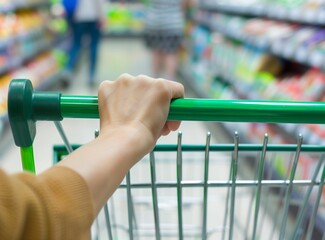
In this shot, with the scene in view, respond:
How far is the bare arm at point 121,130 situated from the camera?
53cm

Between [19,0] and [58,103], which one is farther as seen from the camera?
[19,0]

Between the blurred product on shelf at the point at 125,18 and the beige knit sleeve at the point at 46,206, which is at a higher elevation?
the beige knit sleeve at the point at 46,206

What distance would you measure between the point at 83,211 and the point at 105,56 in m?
6.48

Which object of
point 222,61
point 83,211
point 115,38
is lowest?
point 115,38

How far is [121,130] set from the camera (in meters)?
0.60

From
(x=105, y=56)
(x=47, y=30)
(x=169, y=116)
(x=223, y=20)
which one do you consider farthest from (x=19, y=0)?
(x=169, y=116)

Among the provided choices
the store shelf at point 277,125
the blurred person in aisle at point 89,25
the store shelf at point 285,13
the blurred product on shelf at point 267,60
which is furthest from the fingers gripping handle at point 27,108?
the blurred person in aisle at point 89,25

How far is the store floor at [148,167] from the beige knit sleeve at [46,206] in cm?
58

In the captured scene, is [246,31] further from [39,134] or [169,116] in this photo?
[169,116]

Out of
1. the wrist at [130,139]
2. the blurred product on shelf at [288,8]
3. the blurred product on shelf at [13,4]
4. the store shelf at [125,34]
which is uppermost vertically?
the wrist at [130,139]

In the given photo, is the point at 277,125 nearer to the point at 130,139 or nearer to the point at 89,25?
the point at 130,139

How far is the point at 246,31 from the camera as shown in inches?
122

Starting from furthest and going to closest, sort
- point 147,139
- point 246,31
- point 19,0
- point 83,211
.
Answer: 1. point 19,0
2. point 246,31
3. point 147,139
4. point 83,211

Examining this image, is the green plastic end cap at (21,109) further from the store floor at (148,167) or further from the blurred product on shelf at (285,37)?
the blurred product on shelf at (285,37)
